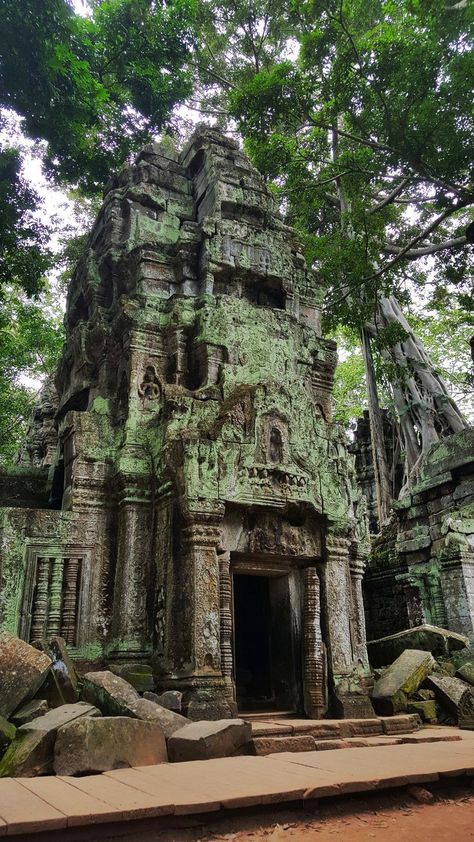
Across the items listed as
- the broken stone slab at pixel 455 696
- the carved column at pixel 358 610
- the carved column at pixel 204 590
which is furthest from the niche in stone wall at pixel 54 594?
the broken stone slab at pixel 455 696

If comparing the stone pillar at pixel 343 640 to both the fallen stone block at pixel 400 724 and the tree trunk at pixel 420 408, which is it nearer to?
the fallen stone block at pixel 400 724

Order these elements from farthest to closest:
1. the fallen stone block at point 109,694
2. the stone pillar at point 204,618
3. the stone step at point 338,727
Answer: the stone pillar at point 204,618 → the stone step at point 338,727 → the fallen stone block at point 109,694

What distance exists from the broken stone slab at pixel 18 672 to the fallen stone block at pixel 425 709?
407 cm

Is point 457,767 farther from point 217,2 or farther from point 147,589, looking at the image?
point 217,2

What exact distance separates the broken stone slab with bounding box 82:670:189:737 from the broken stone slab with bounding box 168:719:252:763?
0.61 feet

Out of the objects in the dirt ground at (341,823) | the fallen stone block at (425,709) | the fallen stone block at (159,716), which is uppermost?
the fallen stone block at (159,716)

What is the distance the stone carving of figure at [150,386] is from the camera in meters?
7.88

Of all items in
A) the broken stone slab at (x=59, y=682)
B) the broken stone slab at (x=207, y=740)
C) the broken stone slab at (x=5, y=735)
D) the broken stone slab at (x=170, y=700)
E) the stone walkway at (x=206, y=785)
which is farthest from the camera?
the broken stone slab at (x=170, y=700)

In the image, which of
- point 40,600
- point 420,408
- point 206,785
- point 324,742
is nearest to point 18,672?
point 40,600

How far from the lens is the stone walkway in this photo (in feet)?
10.2

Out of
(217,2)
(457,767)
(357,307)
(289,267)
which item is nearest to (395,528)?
(357,307)

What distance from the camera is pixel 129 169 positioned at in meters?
10.1

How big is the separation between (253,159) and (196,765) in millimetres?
10562

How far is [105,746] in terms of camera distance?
4.22 meters
